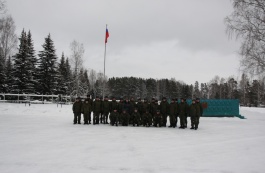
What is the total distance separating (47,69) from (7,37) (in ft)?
26.1

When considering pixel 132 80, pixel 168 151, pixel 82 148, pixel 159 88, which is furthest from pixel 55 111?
pixel 159 88

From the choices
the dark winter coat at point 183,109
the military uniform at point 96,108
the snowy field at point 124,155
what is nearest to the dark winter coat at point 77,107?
the military uniform at point 96,108

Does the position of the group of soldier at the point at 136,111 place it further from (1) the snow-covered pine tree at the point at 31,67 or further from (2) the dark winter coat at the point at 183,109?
(1) the snow-covered pine tree at the point at 31,67

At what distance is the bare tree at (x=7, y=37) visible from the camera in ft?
118

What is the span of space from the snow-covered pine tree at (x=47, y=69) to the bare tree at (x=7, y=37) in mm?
4945

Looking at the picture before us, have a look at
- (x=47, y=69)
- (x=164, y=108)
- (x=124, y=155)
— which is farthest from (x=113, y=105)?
(x=47, y=69)

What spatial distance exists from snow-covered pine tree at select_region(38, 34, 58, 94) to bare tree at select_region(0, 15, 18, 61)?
495cm

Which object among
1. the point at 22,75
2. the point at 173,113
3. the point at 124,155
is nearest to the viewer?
the point at 124,155

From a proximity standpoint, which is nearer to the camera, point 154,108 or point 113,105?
point 154,108

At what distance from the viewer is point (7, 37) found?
119 ft

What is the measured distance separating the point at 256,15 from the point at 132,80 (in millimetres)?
81914

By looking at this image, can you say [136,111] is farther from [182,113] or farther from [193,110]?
[193,110]

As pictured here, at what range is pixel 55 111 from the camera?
2072 centimetres

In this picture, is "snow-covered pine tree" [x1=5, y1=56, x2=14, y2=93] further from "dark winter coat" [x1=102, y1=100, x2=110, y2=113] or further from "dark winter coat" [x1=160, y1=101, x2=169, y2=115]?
"dark winter coat" [x1=160, y1=101, x2=169, y2=115]
